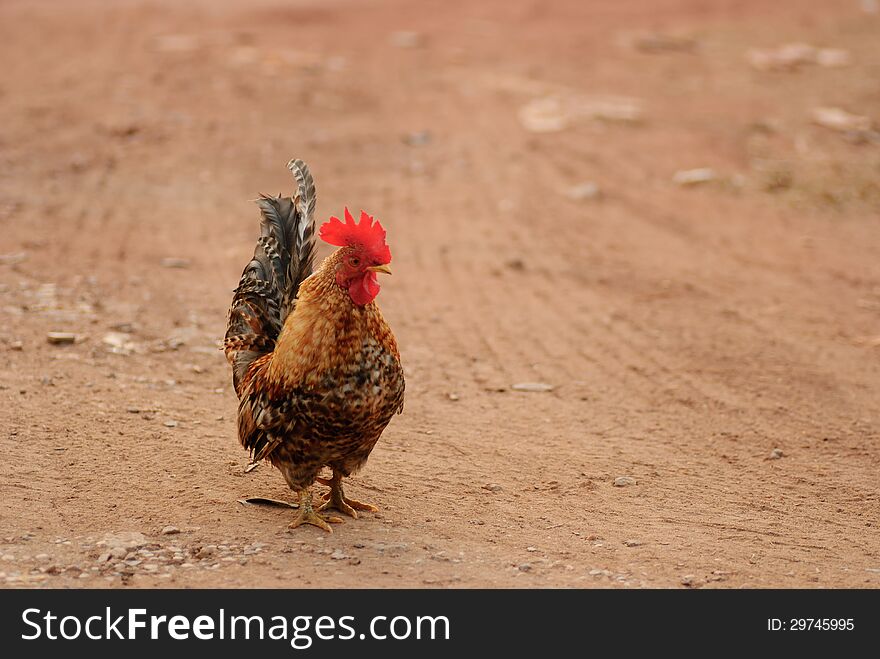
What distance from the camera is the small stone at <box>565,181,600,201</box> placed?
509 inches

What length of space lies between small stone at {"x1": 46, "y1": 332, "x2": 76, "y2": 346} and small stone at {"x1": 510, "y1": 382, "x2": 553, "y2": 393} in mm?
3397

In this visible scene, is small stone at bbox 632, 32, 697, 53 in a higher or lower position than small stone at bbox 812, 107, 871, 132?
higher

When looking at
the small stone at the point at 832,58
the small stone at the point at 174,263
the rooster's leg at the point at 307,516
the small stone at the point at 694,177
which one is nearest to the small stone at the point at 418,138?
the small stone at the point at 694,177

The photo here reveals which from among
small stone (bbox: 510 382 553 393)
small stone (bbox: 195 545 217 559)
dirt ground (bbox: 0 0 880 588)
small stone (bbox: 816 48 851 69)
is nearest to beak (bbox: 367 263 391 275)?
dirt ground (bbox: 0 0 880 588)

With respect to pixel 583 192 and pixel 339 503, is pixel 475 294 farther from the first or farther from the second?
pixel 339 503

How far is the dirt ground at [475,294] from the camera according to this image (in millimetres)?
5848

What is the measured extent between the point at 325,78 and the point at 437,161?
3.91m

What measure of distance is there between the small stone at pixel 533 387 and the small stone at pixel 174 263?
3.85m

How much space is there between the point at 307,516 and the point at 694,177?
920 cm

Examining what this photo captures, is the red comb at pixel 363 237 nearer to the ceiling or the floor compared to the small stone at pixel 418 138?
nearer to the ceiling

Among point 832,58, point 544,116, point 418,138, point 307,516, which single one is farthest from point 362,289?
point 832,58

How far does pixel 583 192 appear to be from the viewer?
42.7 feet

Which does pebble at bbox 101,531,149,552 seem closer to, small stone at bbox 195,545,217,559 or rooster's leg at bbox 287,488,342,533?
small stone at bbox 195,545,217,559

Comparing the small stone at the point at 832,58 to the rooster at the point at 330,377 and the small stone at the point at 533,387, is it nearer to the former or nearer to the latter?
the small stone at the point at 533,387
